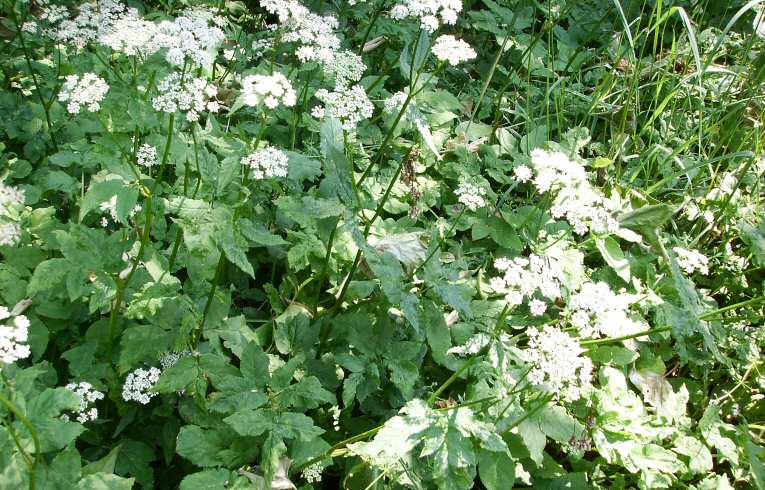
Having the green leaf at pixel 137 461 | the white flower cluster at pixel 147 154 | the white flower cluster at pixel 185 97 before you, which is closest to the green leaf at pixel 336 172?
the white flower cluster at pixel 185 97

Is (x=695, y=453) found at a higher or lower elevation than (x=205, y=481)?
lower

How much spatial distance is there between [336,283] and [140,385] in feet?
3.09

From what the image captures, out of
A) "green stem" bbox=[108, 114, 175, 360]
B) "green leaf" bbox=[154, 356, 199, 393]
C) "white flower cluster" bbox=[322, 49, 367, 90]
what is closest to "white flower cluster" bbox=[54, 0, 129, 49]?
"green stem" bbox=[108, 114, 175, 360]

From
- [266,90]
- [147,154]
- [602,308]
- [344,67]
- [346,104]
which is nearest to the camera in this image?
[266,90]

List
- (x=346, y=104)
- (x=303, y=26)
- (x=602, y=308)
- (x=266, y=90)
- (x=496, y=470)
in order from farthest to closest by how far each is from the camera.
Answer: (x=303, y=26) → (x=346, y=104) → (x=496, y=470) → (x=602, y=308) → (x=266, y=90)

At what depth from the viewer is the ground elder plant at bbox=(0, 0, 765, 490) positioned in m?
2.03

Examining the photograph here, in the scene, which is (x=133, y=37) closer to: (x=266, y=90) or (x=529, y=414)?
(x=266, y=90)

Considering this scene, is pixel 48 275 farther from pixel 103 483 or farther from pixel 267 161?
pixel 267 161

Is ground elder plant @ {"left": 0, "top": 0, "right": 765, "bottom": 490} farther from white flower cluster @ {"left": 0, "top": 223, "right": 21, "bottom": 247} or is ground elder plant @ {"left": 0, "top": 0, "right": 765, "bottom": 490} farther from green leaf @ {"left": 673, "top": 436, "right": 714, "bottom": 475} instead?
white flower cluster @ {"left": 0, "top": 223, "right": 21, "bottom": 247}

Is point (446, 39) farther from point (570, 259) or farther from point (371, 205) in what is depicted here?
point (570, 259)

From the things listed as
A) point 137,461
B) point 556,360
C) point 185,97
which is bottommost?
point 137,461

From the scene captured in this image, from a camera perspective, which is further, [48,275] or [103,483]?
[48,275]

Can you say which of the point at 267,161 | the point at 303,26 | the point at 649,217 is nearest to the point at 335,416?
the point at 267,161

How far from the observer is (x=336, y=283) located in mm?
2793
